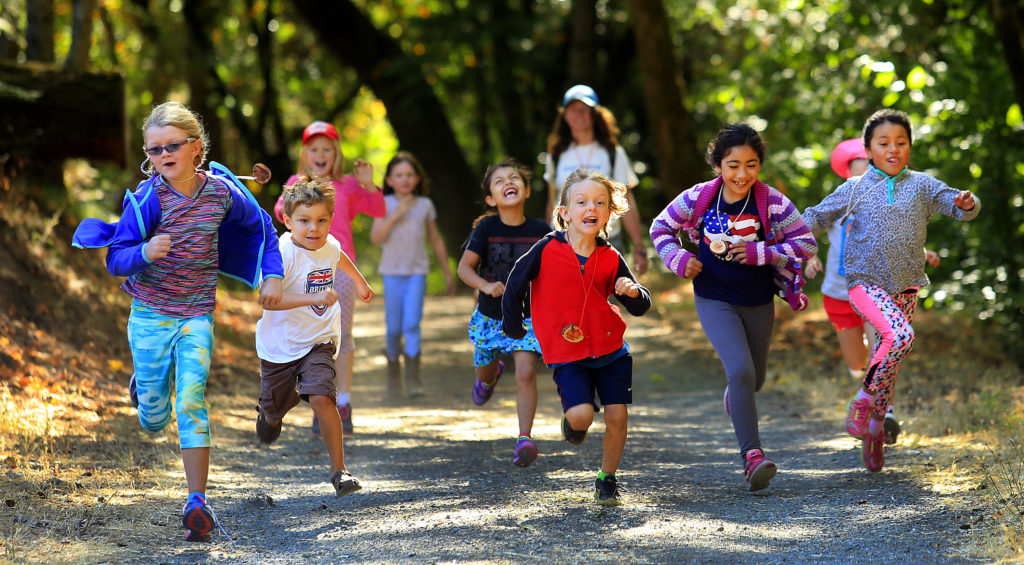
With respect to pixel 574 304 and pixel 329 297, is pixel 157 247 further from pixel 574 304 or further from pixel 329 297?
pixel 574 304

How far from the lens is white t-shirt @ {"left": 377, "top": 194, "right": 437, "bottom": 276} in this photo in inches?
354

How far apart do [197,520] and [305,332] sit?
1239 mm

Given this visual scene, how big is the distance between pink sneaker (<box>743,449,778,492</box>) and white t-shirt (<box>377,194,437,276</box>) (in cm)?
413

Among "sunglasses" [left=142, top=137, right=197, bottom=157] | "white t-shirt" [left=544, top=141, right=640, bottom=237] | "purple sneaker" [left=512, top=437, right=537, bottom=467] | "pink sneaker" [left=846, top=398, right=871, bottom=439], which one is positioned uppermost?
"white t-shirt" [left=544, top=141, right=640, bottom=237]

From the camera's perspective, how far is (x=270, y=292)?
5316mm

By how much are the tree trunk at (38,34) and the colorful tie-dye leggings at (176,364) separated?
313 inches

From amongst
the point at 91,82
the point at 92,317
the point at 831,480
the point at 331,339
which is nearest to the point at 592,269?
the point at 331,339

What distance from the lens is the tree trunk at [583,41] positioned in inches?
667

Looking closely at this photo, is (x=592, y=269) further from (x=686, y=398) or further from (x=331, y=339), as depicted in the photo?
(x=686, y=398)

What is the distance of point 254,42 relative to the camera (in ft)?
81.2

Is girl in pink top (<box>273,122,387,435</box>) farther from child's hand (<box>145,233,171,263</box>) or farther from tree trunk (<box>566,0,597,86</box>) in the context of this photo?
tree trunk (<box>566,0,597,86</box>)

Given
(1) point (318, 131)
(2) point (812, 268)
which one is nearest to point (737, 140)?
(2) point (812, 268)

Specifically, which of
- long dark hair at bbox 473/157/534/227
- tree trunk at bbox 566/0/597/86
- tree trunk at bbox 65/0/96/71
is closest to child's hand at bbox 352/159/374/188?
long dark hair at bbox 473/157/534/227

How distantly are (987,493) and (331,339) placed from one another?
3.49 metres
